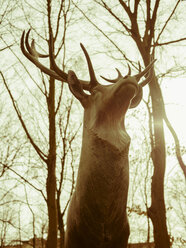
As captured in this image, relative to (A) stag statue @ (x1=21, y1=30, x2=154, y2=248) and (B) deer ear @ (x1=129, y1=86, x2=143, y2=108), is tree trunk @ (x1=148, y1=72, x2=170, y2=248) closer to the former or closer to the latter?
(B) deer ear @ (x1=129, y1=86, x2=143, y2=108)

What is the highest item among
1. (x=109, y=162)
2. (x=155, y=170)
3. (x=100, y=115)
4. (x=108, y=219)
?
(x=155, y=170)

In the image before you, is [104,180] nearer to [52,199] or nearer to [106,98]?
[106,98]

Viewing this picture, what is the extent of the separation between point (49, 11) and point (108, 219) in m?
7.78

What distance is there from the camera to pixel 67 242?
228cm

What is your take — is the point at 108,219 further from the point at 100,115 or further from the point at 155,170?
the point at 155,170

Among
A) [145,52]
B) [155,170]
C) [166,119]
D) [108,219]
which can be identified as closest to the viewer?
[108,219]

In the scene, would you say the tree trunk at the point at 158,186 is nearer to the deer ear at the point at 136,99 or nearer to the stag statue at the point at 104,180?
the deer ear at the point at 136,99

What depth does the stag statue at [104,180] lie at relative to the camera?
210cm

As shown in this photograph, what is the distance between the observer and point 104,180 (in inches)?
83.4

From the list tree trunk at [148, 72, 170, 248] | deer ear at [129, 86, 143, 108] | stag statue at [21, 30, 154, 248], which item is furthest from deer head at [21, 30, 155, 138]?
tree trunk at [148, 72, 170, 248]

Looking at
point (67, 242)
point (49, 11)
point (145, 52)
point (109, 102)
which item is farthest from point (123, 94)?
point (49, 11)

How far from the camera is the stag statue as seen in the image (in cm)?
210

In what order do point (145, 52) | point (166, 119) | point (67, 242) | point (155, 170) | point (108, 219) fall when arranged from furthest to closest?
point (166, 119) < point (145, 52) < point (155, 170) < point (67, 242) < point (108, 219)

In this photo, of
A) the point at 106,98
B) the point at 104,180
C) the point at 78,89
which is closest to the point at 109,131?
the point at 106,98
